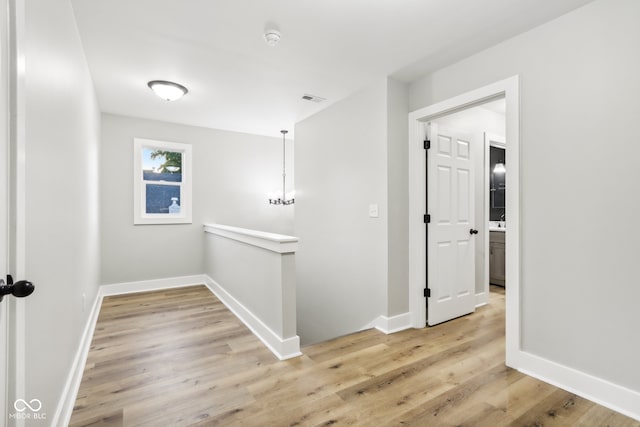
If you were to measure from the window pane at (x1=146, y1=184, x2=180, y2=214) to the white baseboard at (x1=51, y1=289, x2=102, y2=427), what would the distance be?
2131mm

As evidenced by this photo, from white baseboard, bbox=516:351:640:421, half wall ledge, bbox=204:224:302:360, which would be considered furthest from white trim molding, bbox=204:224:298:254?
white baseboard, bbox=516:351:640:421

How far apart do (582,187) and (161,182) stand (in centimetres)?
492

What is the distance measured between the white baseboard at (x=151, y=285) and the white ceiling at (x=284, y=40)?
2.49 m

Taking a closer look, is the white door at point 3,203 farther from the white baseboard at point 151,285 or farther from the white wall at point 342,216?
the white baseboard at point 151,285

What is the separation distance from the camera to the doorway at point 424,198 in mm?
2334

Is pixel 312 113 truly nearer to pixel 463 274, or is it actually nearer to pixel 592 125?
pixel 463 274

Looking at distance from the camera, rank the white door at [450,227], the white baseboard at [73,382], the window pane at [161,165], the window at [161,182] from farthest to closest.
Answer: the window pane at [161,165] → the window at [161,182] → the white door at [450,227] → the white baseboard at [73,382]

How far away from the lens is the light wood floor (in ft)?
5.93

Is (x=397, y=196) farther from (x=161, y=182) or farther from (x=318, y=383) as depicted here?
(x=161, y=182)

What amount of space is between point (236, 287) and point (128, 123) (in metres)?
2.87

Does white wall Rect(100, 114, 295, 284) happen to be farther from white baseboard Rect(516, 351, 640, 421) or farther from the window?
white baseboard Rect(516, 351, 640, 421)

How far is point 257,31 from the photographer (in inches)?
91.6

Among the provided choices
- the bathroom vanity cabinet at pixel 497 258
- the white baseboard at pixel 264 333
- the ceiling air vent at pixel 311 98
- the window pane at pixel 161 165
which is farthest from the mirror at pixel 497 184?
the window pane at pixel 161 165

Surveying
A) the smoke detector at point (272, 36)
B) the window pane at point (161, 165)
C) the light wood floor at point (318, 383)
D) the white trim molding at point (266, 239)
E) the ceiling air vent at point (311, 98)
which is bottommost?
the light wood floor at point (318, 383)
